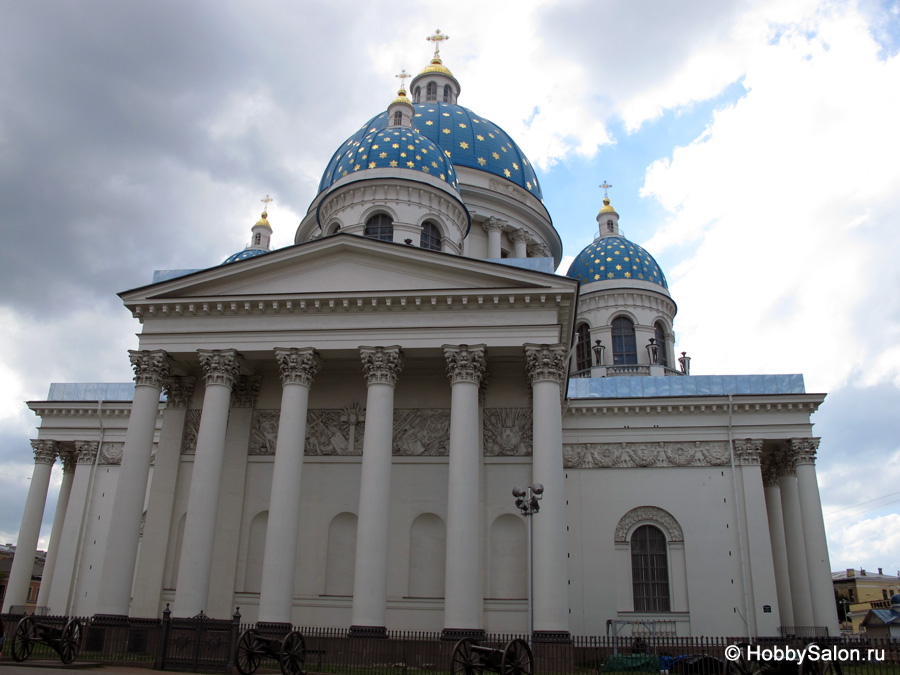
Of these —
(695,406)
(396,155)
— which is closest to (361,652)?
(695,406)

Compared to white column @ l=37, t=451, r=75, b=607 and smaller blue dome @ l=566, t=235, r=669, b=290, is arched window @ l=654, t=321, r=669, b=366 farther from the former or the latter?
white column @ l=37, t=451, r=75, b=607

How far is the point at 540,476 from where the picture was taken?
60.0 feet

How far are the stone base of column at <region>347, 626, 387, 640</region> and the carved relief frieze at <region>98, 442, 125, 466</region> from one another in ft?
55.1

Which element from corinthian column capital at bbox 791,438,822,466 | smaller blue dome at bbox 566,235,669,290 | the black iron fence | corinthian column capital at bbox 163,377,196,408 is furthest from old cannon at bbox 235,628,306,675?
smaller blue dome at bbox 566,235,669,290

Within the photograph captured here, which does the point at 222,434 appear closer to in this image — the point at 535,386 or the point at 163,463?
the point at 163,463

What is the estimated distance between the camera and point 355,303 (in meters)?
20.1

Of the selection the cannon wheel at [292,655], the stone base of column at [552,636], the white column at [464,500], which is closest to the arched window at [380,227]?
the white column at [464,500]

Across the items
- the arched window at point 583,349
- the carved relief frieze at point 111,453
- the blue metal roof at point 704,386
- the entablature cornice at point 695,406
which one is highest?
the arched window at point 583,349

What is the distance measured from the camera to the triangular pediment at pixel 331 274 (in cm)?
2022

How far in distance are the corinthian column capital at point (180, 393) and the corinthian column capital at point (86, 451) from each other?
10.0 metres

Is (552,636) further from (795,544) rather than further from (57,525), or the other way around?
(57,525)

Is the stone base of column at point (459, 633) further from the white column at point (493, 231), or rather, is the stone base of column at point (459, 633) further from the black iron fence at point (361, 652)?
the white column at point (493, 231)

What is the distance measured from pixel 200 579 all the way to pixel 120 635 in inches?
88.2

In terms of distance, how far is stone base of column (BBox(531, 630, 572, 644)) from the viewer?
1689 centimetres
